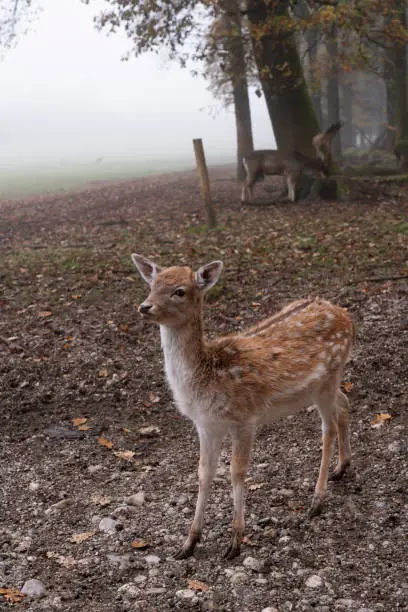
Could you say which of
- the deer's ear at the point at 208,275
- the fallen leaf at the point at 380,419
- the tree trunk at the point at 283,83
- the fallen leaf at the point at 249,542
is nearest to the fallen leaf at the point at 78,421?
the fallen leaf at the point at 249,542

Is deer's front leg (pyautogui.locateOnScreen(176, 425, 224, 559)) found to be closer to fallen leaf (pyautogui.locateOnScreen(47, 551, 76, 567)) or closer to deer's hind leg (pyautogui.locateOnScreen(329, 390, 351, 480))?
fallen leaf (pyautogui.locateOnScreen(47, 551, 76, 567))

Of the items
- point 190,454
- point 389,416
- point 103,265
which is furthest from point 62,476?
point 103,265

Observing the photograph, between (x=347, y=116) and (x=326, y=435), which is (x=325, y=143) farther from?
(x=347, y=116)

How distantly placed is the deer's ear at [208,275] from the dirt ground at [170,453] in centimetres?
181

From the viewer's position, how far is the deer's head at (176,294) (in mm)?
4441

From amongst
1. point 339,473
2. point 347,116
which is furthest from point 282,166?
point 347,116

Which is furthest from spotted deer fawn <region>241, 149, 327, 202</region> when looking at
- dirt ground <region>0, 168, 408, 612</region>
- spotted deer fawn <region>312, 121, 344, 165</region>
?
dirt ground <region>0, 168, 408, 612</region>

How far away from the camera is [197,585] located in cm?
419

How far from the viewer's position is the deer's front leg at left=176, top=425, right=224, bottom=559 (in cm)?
456

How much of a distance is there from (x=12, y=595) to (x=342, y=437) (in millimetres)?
2732

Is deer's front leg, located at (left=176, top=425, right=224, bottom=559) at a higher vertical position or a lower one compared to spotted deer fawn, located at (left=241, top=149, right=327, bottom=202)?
lower

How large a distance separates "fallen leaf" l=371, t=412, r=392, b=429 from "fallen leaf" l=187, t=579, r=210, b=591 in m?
2.46

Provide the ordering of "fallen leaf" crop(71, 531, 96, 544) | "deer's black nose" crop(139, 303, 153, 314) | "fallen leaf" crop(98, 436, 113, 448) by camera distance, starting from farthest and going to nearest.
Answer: "fallen leaf" crop(98, 436, 113, 448)
"fallen leaf" crop(71, 531, 96, 544)
"deer's black nose" crop(139, 303, 153, 314)

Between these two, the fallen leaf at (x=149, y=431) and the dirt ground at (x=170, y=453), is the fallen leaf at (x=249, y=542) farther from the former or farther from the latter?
the fallen leaf at (x=149, y=431)
